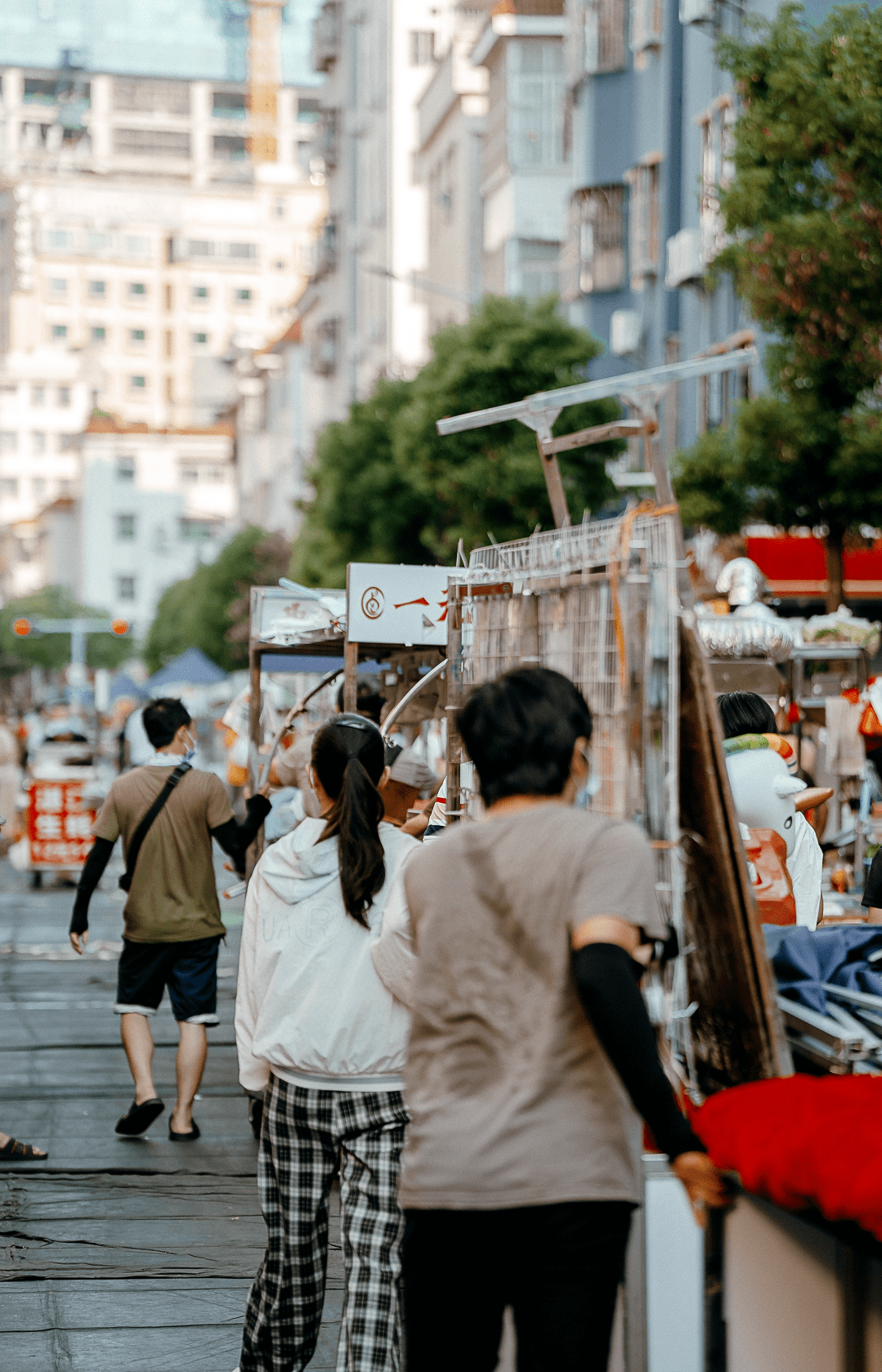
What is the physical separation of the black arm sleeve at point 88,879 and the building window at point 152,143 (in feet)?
581

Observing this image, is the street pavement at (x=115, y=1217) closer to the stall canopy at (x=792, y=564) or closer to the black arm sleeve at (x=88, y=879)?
the black arm sleeve at (x=88, y=879)

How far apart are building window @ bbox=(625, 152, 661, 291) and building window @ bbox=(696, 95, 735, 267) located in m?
3.13

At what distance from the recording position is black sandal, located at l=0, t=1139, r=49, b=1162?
8172 millimetres

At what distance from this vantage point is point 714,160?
27.3m

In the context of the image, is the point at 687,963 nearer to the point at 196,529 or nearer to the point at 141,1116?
the point at 141,1116

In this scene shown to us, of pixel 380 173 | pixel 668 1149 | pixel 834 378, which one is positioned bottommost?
pixel 668 1149

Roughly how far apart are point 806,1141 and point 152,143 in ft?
601

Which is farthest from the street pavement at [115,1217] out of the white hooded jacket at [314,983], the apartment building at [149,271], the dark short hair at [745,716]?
the apartment building at [149,271]

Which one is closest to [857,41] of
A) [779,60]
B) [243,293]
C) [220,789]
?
[779,60]

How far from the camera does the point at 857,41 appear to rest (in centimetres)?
1538

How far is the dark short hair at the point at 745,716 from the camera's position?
6344mm

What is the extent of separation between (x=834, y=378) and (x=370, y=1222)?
14.5 metres

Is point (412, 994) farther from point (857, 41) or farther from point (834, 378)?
point (834, 378)

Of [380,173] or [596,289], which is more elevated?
[380,173]
